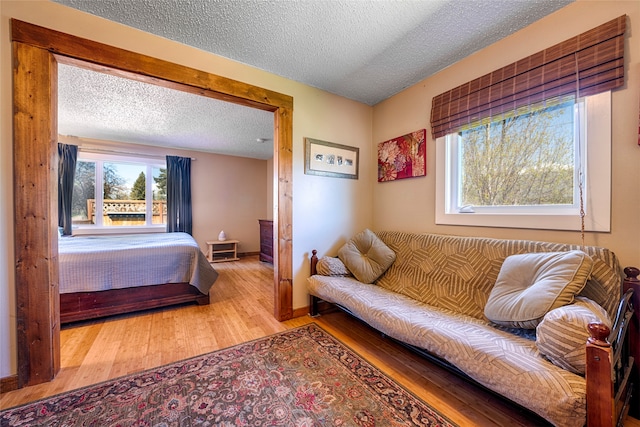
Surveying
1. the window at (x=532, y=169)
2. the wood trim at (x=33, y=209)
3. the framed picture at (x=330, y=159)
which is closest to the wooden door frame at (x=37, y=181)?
the wood trim at (x=33, y=209)

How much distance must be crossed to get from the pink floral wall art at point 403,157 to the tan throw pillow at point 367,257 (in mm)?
764

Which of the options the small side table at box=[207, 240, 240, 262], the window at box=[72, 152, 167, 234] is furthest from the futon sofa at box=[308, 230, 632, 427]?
the window at box=[72, 152, 167, 234]

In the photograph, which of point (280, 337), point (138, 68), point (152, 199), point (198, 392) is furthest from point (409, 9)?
point (152, 199)

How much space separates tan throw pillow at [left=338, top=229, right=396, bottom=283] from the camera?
231 cm

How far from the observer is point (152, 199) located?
194 inches

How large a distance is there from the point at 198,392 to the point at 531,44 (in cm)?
322

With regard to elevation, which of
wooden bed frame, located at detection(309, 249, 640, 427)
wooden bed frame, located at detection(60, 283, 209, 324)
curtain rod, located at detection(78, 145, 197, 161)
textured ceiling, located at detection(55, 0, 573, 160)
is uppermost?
textured ceiling, located at detection(55, 0, 573, 160)

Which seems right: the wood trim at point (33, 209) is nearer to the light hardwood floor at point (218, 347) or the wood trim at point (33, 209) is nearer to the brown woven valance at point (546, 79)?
the light hardwood floor at point (218, 347)

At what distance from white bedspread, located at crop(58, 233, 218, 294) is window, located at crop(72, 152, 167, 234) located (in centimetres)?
231

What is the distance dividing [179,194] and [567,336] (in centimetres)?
571

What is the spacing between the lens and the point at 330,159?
105 inches

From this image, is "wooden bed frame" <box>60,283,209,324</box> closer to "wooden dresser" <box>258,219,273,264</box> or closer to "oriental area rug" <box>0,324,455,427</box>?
"oriental area rug" <box>0,324,455,427</box>

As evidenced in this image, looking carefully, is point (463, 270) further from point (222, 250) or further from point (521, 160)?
point (222, 250)

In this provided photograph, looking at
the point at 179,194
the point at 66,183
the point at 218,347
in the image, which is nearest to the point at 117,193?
the point at 66,183
